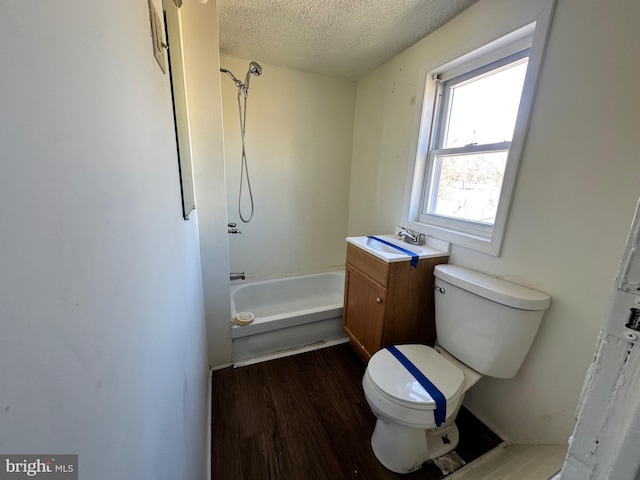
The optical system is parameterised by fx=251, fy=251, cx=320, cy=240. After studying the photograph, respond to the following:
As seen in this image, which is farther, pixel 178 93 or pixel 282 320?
pixel 282 320

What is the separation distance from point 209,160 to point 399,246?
4.15 feet

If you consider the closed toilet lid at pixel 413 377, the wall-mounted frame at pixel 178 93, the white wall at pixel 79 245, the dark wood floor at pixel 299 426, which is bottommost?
the dark wood floor at pixel 299 426

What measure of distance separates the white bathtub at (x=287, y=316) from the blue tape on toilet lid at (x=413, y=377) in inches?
28.9

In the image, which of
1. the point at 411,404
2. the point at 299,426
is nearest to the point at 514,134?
the point at 411,404

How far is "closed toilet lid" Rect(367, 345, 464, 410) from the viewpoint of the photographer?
1.06m

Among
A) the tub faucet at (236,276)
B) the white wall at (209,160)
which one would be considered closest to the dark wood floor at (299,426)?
the white wall at (209,160)

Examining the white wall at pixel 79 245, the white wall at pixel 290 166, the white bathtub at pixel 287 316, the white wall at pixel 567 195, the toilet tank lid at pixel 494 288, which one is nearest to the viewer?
the white wall at pixel 79 245

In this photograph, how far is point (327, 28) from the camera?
1547 mm

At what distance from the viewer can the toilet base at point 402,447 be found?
1.17 m

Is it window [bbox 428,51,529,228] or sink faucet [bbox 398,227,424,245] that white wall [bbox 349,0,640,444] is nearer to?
window [bbox 428,51,529,228]

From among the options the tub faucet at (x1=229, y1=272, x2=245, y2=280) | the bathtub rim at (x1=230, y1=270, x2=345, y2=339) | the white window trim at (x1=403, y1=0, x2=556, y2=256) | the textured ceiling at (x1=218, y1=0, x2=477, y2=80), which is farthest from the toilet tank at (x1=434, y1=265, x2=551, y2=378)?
the tub faucet at (x1=229, y1=272, x2=245, y2=280)

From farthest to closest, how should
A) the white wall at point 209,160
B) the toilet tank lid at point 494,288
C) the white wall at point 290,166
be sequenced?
the white wall at point 290,166 < the white wall at point 209,160 < the toilet tank lid at point 494,288

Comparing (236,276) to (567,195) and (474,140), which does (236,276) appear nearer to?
(474,140)

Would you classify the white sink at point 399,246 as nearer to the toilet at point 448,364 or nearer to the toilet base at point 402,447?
the toilet at point 448,364
